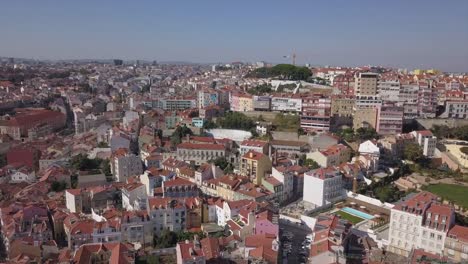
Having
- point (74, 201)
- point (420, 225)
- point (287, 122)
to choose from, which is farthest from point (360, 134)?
point (74, 201)

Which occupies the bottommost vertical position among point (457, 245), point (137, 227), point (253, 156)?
point (137, 227)

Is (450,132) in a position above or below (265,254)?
above

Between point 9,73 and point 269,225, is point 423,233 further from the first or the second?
point 9,73

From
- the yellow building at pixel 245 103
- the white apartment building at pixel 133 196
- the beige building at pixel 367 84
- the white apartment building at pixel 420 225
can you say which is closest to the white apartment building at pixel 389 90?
the beige building at pixel 367 84

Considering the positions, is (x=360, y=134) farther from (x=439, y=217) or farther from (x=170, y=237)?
(x=170, y=237)

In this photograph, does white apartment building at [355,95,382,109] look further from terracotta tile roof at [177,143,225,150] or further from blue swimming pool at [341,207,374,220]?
blue swimming pool at [341,207,374,220]

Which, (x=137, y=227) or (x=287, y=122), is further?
(x=287, y=122)

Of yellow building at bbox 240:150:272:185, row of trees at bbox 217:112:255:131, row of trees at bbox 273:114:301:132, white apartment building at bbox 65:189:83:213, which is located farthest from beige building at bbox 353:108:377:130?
white apartment building at bbox 65:189:83:213

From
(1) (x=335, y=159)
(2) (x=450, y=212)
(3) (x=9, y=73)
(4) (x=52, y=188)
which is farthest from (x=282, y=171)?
(3) (x=9, y=73)
